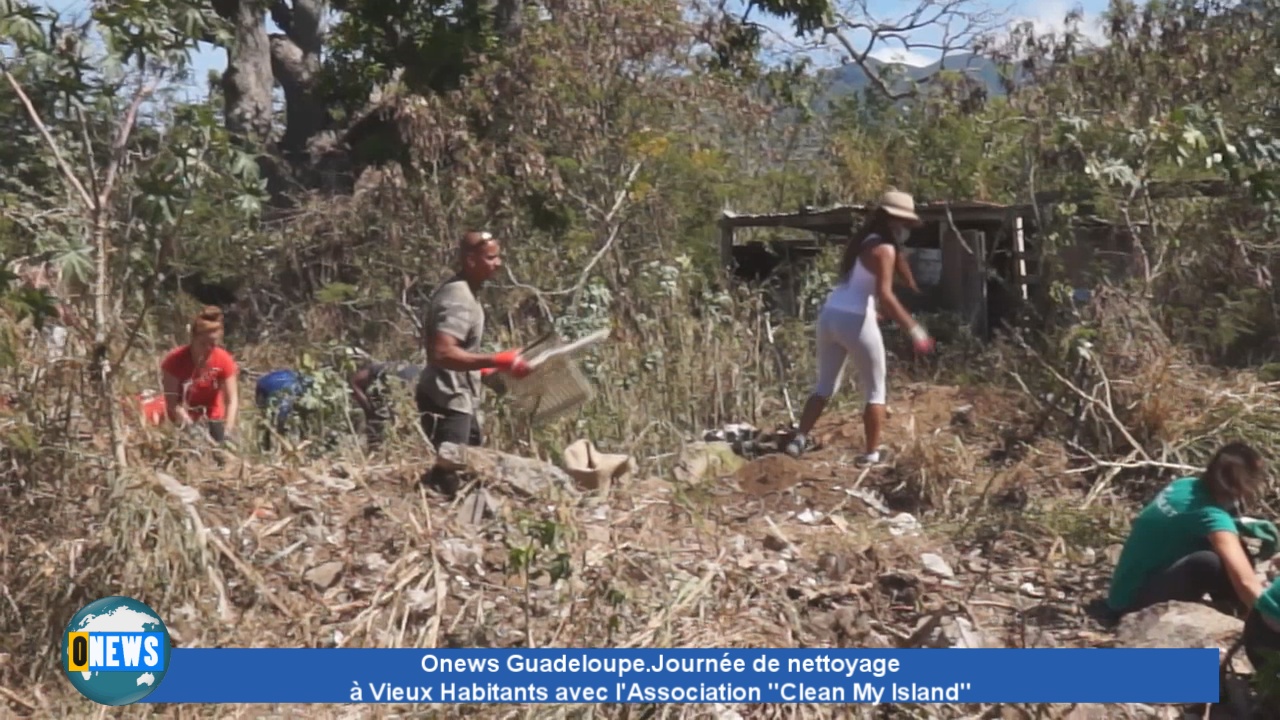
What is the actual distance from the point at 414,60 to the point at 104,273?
773cm

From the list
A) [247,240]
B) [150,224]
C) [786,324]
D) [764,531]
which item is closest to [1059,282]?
[786,324]

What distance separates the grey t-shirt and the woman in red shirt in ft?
3.34

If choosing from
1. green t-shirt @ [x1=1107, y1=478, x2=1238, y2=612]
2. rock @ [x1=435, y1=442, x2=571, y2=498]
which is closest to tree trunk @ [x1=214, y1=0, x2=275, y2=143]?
rock @ [x1=435, y1=442, x2=571, y2=498]

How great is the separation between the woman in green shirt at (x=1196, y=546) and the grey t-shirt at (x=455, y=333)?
8.51ft

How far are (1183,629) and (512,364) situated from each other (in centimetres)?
267

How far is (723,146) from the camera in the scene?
38.5 ft

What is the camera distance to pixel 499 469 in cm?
558

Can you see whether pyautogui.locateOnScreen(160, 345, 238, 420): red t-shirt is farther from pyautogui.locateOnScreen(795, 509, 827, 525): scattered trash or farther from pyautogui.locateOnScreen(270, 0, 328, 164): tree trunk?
pyautogui.locateOnScreen(270, 0, 328, 164): tree trunk

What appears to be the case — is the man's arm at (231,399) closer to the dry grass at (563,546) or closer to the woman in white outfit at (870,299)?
the dry grass at (563,546)

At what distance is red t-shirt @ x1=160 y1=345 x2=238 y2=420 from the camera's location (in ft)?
20.9

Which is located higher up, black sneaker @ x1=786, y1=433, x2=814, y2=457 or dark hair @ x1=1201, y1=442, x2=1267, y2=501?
dark hair @ x1=1201, y1=442, x2=1267, y2=501

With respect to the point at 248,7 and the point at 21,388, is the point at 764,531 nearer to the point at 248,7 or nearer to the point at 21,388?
the point at 21,388

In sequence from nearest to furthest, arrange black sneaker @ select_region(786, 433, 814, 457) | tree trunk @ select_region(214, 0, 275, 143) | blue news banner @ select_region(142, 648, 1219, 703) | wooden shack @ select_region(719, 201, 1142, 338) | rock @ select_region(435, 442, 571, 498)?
blue news banner @ select_region(142, 648, 1219, 703) < rock @ select_region(435, 442, 571, 498) < black sneaker @ select_region(786, 433, 814, 457) < wooden shack @ select_region(719, 201, 1142, 338) < tree trunk @ select_region(214, 0, 275, 143)

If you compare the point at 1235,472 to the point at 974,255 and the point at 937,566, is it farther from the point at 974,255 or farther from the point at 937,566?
the point at 974,255
